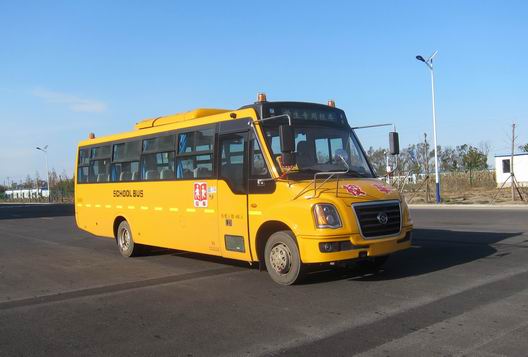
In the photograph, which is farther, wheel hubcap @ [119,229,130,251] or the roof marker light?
wheel hubcap @ [119,229,130,251]

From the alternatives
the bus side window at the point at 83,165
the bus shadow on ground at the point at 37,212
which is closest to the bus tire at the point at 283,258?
the bus side window at the point at 83,165

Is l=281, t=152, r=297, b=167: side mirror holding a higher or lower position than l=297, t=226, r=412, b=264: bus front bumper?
higher

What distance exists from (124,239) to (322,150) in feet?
20.7

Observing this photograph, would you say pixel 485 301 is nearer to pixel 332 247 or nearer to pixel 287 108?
pixel 332 247

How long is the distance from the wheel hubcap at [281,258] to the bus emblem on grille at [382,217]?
4.89 ft

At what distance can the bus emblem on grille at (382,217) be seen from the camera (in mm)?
8047

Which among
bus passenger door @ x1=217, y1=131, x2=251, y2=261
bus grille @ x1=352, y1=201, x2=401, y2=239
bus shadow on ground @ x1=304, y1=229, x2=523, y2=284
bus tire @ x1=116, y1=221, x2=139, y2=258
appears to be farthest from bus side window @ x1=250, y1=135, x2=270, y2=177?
bus tire @ x1=116, y1=221, x2=139, y2=258

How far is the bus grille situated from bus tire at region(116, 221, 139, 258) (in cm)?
659

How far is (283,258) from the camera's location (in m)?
8.20

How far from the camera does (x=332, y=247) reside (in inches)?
299

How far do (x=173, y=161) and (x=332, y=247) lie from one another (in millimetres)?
4626

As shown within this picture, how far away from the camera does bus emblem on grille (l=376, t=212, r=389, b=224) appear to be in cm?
805

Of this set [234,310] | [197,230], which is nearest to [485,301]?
[234,310]

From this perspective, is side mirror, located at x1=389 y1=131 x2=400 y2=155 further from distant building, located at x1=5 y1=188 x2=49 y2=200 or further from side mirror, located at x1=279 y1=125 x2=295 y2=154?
distant building, located at x1=5 y1=188 x2=49 y2=200
